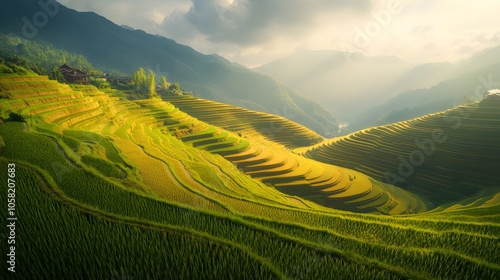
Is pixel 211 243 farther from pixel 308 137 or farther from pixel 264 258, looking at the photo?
pixel 308 137

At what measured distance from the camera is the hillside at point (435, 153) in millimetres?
39781

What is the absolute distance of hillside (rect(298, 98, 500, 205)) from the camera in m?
39.8

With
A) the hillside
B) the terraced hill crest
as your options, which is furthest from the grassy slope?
the hillside

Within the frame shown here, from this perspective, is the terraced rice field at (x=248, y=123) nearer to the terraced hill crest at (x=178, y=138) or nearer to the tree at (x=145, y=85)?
the tree at (x=145, y=85)

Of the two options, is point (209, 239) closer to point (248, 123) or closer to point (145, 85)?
point (145, 85)

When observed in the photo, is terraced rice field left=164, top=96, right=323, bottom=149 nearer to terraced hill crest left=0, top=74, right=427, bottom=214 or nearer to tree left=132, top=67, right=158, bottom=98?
tree left=132, top=67, right=158, bottom=98

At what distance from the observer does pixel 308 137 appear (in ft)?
270

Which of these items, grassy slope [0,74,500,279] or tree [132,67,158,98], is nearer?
grassy slope [0,74,500,279]

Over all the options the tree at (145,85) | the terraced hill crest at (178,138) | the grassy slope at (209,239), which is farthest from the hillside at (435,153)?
the tree at (145,85)

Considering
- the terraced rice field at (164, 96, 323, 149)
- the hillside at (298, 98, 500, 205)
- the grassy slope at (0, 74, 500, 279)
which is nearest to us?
the grassy slope at (0, 74, 500, 279)

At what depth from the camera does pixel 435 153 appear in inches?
1834

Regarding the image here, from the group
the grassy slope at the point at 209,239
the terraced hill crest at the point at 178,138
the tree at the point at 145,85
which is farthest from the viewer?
the tree at the point at 145,85

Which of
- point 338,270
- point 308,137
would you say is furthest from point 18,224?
point 308,137

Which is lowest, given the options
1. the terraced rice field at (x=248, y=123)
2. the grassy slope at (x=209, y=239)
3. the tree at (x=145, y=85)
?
the grassy slope at (x=209, y=239)
